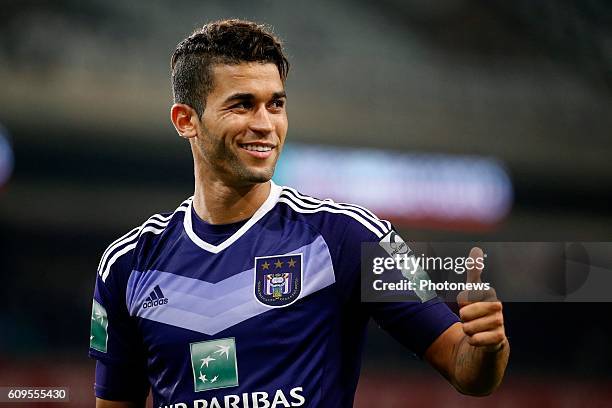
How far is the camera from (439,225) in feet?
20.3

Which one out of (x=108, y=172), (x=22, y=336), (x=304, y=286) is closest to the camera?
(x=304, y=286)

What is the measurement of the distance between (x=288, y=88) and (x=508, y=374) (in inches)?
104

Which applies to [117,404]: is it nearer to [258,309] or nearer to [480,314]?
[258,309]

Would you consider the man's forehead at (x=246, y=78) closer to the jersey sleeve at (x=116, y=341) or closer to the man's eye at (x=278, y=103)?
the man's eye at (x=278, y=103)

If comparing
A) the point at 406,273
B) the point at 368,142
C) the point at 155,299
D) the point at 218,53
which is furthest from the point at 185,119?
the point at 368,142

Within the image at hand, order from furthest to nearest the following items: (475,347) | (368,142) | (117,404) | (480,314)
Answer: (368,142)
(117,404)
(475,347)
(480,314)

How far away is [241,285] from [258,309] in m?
0.08

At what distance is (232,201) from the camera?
2199 millimetres

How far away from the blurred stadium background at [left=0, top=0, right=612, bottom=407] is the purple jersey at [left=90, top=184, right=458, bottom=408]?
11.4 ft

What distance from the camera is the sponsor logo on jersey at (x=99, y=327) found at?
88.8 inches

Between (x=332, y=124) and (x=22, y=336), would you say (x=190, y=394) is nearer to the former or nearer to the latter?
(x=22, y=336)

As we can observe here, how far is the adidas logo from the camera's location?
7.00 ft

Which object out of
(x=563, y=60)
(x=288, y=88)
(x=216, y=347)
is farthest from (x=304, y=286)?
(x=563, y=60)

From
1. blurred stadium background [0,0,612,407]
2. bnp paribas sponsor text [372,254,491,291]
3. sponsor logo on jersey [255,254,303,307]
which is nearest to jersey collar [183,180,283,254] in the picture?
sponsor logo on jersey [255,254,303,307]
